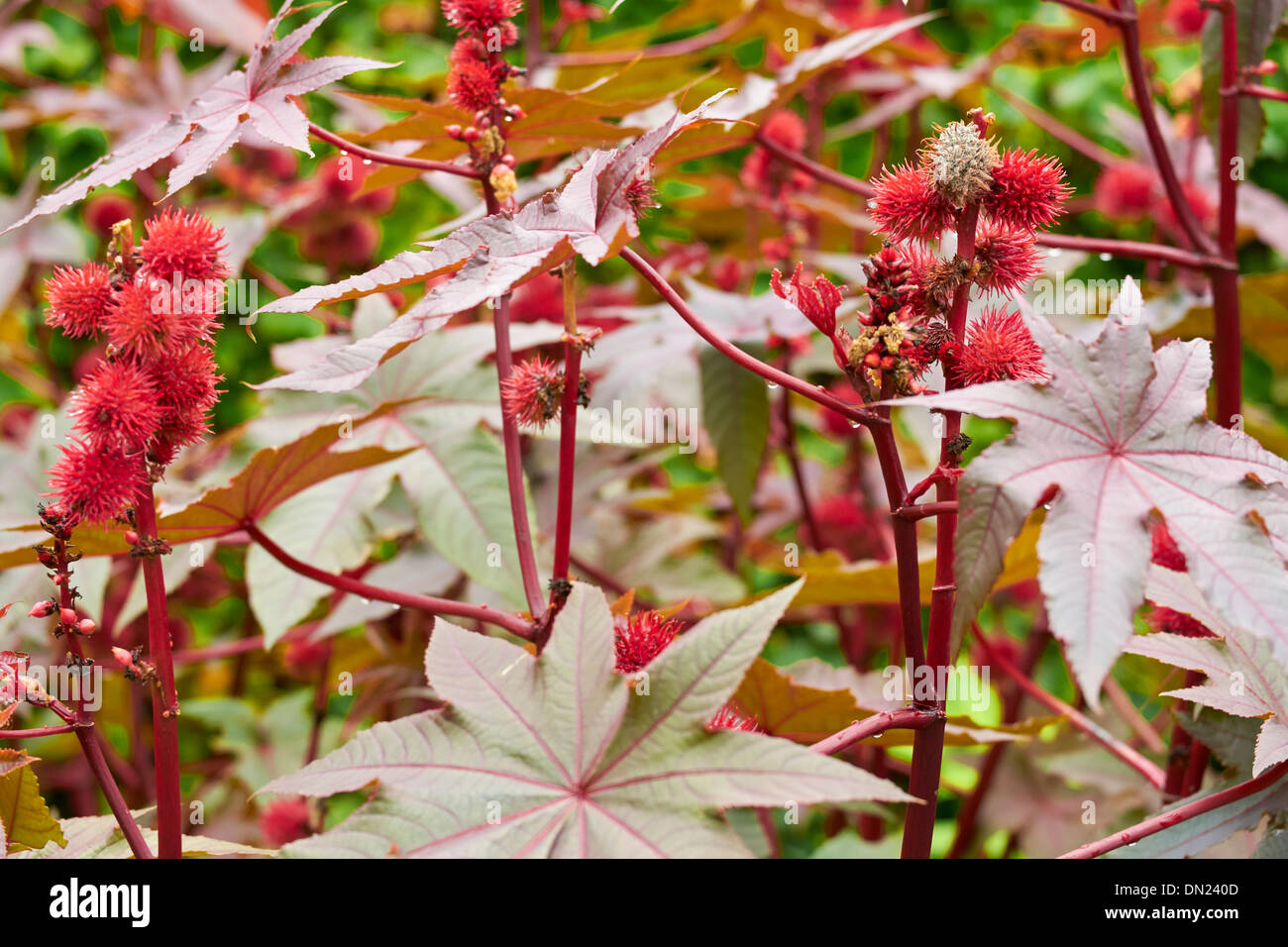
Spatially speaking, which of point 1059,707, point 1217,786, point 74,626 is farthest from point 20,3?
point 1217,786

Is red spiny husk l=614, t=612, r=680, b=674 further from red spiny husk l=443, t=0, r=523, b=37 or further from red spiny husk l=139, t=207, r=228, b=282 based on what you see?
red spiny husk l=443, t=0, r=523, b=37

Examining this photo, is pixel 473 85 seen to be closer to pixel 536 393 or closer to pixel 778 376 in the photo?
pixel 536 393

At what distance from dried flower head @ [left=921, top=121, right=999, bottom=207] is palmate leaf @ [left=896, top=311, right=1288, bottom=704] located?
0.31 feet

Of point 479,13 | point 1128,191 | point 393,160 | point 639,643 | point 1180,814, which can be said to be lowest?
point 1180,814

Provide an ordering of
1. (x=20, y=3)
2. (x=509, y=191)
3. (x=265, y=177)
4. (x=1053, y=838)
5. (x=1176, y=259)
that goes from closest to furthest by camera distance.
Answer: (x=509, y=191) → (x=1176, y=259) → (x=1053, y=838) → (x=20, y=3) → (x=265, y=177)

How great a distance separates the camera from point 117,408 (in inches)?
25.6

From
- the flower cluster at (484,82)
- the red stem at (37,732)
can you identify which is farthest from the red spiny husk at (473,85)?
the red stem at (37,732)

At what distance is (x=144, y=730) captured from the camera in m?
2.14

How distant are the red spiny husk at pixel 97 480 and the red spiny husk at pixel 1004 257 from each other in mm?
568

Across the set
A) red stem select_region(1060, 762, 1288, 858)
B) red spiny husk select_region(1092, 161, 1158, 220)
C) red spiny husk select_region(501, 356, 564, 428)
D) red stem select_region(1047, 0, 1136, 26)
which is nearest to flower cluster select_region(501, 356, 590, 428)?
red spiny husk select_region(501, 356, 564, 428)

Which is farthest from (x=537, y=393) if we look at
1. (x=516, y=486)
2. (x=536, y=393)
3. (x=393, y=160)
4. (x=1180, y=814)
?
(x=1180, y=814)

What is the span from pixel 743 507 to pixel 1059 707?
0.45 meters

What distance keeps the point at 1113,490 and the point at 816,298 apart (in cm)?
22
